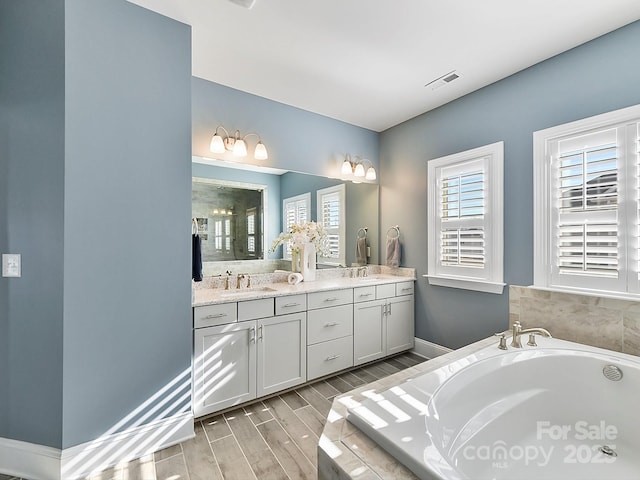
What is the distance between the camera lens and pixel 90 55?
1.64 m

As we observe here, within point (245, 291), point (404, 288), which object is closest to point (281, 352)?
point (245, 291)

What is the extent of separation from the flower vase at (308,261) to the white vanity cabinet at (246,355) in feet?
1.88

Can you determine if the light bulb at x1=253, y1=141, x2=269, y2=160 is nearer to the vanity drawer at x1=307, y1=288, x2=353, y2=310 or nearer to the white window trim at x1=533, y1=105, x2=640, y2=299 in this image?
the vanity drawer at x1=307, y1=288, x2=353, y2=310

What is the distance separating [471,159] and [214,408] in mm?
2990

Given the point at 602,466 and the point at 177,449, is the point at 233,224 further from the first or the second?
the point at 602,466

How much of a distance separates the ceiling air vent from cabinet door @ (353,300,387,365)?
6.88 feet

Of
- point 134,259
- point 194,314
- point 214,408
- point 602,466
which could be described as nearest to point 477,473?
point 602,466

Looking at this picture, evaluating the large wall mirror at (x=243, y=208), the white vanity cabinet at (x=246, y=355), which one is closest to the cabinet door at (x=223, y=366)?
the white vanity cabinet at (x=246, y=355)

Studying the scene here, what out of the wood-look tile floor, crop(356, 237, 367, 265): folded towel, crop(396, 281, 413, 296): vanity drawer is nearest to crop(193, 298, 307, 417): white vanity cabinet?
the wood-look tile floor

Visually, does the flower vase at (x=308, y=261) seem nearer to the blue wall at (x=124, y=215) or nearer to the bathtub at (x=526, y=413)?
the blue wall at (x=124, y=215)

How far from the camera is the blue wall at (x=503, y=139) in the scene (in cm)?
197

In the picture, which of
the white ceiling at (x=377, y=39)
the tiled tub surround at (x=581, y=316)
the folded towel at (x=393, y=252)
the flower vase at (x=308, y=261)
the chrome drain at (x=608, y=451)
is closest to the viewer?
the chrome drain at (x=608, y=451)

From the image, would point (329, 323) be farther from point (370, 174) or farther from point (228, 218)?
point (370, 174)

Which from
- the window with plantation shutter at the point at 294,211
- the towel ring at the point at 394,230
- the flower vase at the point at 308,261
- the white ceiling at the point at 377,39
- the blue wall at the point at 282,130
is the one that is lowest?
the flower vase at the point at 308,261
